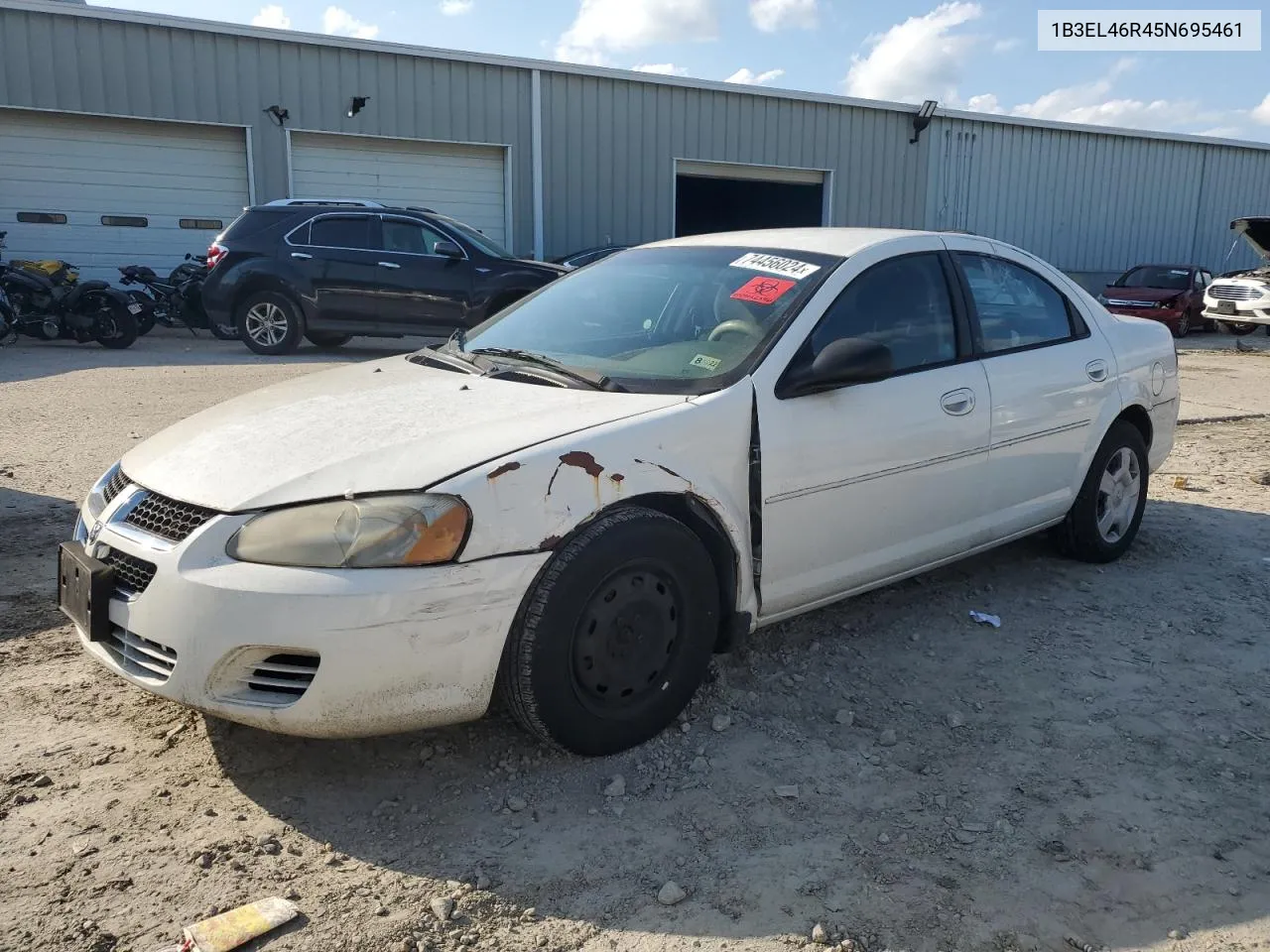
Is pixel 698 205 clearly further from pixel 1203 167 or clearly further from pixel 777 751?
pixel 777 751

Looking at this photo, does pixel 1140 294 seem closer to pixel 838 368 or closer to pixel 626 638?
pixel 838 368

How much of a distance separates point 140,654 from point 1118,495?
13.6 ft

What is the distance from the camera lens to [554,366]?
11.4ft

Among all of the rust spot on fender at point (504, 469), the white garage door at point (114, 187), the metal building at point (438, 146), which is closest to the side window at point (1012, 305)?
the rust spot on fender at point (504, 469)

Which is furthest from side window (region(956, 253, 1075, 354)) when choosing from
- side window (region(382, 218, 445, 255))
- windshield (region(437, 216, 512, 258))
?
side window (region(382, 218, 445, 255))

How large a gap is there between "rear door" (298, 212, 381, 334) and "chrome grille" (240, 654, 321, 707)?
32.1 feet

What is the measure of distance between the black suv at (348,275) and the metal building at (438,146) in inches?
173

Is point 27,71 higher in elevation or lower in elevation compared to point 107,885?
higher

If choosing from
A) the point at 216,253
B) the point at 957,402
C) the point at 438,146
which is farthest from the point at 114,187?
the point at 957,402

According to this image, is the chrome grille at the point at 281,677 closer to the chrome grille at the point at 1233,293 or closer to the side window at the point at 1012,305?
the side window at the point at 1012,305

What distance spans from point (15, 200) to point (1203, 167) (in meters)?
25.6

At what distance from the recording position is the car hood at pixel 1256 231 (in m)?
16.1

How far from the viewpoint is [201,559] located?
257 centimetres

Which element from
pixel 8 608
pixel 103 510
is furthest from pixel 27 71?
pixel 103 510
